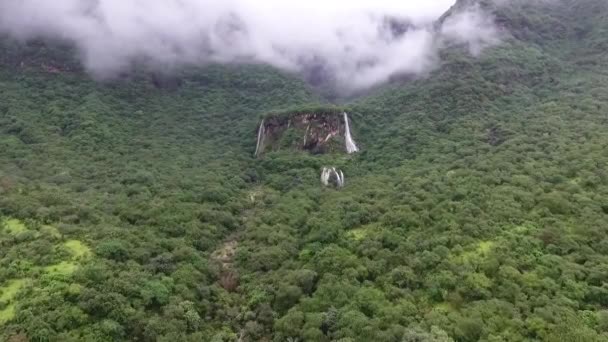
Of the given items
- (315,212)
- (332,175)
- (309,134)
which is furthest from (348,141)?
(315,212)

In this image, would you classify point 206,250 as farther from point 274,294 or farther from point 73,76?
point 73,76

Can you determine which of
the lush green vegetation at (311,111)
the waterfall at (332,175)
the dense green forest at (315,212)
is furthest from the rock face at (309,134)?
the waterfall at (332,175)

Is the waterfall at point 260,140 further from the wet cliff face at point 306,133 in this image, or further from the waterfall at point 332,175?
the waterfall at point 332,175

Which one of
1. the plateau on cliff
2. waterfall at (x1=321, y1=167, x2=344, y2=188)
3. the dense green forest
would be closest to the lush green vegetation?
the plateau on cliff

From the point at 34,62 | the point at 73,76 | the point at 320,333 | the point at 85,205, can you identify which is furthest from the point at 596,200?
the point at 34,62

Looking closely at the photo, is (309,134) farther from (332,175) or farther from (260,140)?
(332,175)

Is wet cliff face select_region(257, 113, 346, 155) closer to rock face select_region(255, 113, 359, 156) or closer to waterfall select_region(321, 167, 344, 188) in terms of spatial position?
rock face select_region(255, 113, 359, 156)
